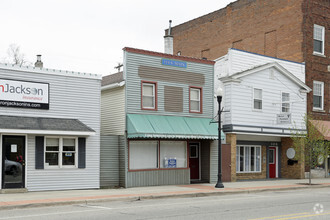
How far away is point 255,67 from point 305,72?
501 centimetres

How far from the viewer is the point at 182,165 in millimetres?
22578

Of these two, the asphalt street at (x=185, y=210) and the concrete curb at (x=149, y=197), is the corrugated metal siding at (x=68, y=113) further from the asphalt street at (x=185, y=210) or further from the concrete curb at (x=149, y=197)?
the asphalt street at (x=185, y=210)

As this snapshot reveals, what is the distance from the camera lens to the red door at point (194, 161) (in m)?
24.0

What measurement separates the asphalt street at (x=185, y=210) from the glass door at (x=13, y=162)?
165 inches

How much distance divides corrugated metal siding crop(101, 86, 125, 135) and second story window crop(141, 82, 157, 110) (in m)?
1.11

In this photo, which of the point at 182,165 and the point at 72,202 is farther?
the point at 182,165

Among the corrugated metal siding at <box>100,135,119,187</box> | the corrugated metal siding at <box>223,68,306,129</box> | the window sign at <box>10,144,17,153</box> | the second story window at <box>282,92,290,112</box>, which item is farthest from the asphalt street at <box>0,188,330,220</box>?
the second story window at <box>282,92,290,112</box>

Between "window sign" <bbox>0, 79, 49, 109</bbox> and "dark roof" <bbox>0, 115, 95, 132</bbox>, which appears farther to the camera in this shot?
"window sign" <bbox>0, 79, 49, 109</bbox>

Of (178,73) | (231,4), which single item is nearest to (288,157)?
(178,73)

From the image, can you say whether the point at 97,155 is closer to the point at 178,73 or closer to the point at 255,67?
the point at 178,73

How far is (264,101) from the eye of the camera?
2561 centimetres

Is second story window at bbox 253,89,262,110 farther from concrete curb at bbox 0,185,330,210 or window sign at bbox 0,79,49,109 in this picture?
window sign at bbox 0,79,49,109

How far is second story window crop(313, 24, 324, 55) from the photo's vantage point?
2930cm

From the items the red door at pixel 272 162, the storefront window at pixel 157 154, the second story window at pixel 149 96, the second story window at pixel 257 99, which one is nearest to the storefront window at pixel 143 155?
the storefront window at pixel 157 154
